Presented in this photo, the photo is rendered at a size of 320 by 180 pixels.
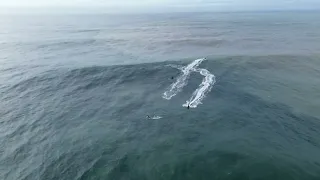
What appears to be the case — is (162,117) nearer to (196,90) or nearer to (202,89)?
(196,90)

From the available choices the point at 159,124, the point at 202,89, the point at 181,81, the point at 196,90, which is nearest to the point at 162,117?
the point at 159,124

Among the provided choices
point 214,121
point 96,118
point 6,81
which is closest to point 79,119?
point 96,118

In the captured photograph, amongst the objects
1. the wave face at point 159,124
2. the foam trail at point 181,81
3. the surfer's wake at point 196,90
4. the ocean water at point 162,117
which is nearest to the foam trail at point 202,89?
the surfer's wake at point 196,90

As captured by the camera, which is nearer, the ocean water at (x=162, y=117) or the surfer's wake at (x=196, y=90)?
the ocean water at (x=162, y=117)

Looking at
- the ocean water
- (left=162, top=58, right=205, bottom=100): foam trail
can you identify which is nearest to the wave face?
the ocean water

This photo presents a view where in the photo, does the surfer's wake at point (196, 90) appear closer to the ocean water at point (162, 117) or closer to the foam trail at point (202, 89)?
the foam trail at point (202, 89)

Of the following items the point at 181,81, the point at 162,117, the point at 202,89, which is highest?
the point at 181,81

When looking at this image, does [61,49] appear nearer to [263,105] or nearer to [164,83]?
[164,83]
